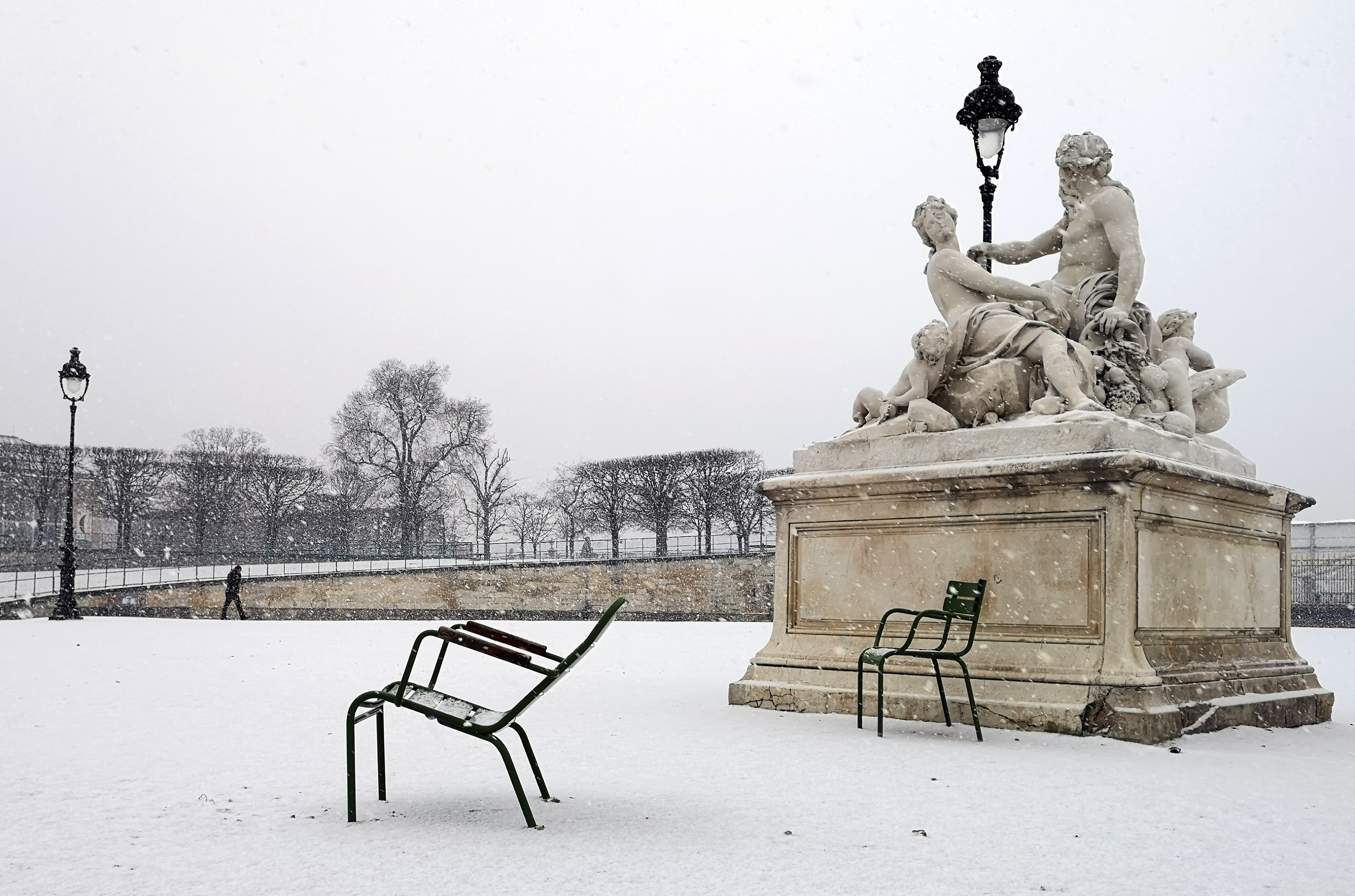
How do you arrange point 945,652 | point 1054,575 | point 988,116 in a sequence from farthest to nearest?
point 988,116, point 945,652, point 1054,575

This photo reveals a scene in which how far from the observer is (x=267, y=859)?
3373 mm

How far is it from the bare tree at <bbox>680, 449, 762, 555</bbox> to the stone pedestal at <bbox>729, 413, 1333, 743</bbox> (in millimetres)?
41329

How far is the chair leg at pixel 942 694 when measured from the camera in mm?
6117

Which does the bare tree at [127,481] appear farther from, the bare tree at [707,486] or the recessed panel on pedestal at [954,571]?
the recessed panel on pedestal at [954,571]

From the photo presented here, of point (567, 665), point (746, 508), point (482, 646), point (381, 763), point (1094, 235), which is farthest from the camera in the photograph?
point (746, 508)

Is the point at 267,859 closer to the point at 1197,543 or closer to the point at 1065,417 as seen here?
the point at 1065,417

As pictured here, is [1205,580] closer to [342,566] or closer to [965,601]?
[965,601]

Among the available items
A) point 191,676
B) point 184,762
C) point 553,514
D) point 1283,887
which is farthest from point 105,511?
point 1283,887

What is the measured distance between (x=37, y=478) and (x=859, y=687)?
52.6 meters

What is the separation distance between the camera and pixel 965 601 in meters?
6.12

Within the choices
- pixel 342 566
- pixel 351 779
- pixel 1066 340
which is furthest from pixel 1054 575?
pixel 342 566

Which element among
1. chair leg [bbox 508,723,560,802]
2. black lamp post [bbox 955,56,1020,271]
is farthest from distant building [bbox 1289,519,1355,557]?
chair leg [bbox 508,723,560,802]

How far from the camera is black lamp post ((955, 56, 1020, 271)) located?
1031 centimetres

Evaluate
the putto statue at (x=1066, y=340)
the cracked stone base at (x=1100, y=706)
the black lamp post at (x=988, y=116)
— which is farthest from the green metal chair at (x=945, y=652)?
the black lamp post at (x=988, y=116)
